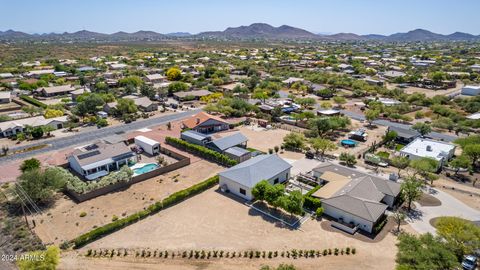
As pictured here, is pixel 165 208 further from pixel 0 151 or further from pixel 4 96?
pixel 4 96

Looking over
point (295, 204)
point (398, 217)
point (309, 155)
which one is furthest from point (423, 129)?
point (295, 204)

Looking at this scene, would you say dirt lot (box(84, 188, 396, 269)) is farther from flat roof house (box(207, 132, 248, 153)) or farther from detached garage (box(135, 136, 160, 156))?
detached garage (box(135, 136, 160, 156))

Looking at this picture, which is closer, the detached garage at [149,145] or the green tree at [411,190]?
the green tree at [411,190]

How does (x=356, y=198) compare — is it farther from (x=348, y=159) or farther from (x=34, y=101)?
(x=34, y=101)

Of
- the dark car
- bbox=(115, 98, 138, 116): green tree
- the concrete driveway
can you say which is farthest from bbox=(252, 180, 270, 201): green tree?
bbox=(115, 98, 138, 116): green tree

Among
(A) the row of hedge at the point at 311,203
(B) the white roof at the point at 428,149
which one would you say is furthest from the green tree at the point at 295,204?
(B) the white roof at the point at 428,149

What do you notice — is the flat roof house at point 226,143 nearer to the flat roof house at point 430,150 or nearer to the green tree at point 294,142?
the green tree at point 294,142
